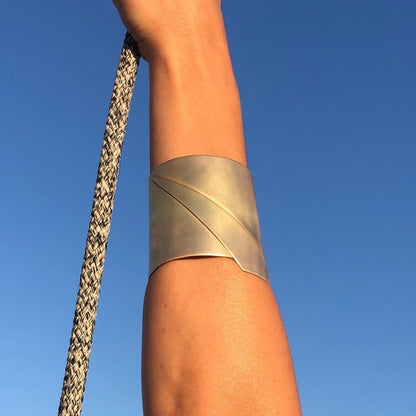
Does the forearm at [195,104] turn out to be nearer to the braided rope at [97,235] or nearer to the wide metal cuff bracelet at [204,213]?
the wide metal cuff bracelet at [204,213]

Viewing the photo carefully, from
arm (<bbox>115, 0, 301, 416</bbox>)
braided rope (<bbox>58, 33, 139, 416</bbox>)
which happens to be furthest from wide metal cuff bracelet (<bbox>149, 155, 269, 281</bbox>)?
braided rope (<bbox>58, 33, 139, 416</bbox>)

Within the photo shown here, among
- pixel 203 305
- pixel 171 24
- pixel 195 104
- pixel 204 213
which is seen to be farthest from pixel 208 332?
pixel 171 24

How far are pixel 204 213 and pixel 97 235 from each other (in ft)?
1.50

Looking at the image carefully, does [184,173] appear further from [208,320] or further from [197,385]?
[197,385]

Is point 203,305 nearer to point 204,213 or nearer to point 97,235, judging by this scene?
point 204,213

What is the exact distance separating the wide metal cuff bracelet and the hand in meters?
0.34

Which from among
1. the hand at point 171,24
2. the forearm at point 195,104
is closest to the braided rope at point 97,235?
the hand at point 171,24

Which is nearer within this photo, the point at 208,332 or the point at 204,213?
the point at 208,332

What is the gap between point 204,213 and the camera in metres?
1.26

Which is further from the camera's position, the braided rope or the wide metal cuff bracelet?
the braided rope

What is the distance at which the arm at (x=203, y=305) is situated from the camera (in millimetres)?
1076

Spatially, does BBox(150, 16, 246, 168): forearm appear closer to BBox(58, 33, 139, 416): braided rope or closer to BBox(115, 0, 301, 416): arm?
BBox(115, 0, 301, 416): arm

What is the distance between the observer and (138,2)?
5.02ft

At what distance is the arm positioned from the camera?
1.08 metres
